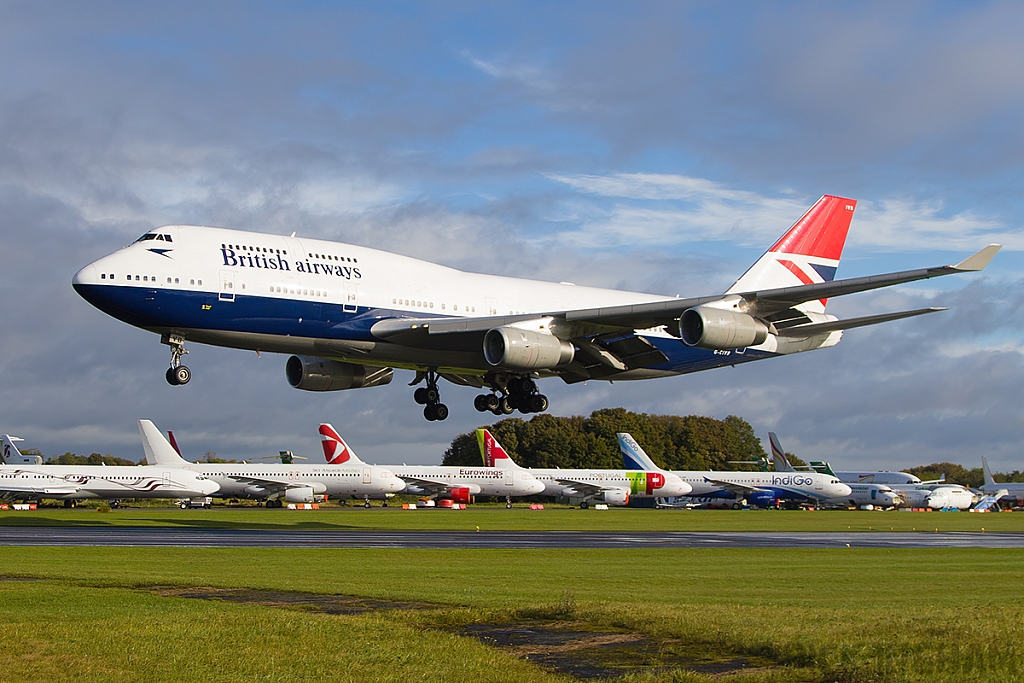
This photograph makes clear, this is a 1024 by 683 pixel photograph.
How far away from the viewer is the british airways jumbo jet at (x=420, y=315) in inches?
1353

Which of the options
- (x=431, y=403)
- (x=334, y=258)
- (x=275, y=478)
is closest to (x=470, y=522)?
(x=431, y=403)

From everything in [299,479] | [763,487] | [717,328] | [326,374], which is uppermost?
[717,328]

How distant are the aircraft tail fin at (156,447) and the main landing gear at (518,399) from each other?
6743 centimetres

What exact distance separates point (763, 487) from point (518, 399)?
7702 centimetres

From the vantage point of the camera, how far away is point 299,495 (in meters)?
102

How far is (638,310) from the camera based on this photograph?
38.3m

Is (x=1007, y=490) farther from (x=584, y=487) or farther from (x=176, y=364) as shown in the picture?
(x=176, y=364)

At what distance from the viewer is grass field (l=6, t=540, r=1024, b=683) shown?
15789 mm

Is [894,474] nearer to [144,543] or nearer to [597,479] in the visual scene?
[597,479]

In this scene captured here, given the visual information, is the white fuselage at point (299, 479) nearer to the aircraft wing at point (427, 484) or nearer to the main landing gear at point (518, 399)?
the aircraft wing at point (427, 484)

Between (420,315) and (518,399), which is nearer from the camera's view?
(420,315)

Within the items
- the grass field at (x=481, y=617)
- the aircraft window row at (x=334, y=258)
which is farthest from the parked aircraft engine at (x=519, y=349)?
the grass field at (x=481, y=617)

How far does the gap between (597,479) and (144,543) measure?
76000 millimetres

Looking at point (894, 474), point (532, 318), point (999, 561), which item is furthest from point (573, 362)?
point (894, 474)
